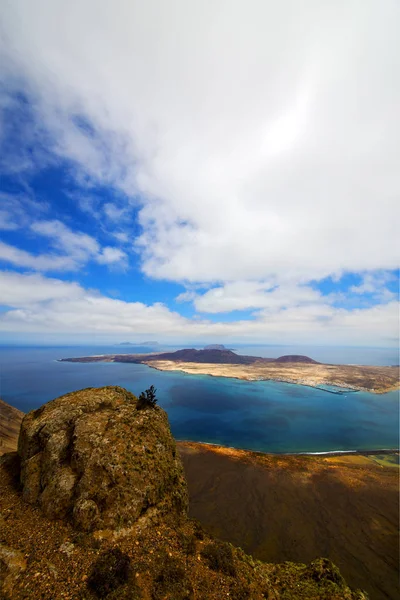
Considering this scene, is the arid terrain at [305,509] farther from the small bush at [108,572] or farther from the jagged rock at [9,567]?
the jagged rock at [9,567]

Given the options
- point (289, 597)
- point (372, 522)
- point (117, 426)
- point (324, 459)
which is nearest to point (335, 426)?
point (324, 459)

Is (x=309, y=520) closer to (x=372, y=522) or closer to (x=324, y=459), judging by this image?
(x=372, y=522)

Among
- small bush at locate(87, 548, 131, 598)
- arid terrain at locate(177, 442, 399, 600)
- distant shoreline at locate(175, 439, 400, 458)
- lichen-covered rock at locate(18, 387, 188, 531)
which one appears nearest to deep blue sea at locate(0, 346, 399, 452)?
distant shoreline at locate(175, 439, 400, 458)

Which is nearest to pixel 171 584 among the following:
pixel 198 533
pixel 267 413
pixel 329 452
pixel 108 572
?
pixel 108 572

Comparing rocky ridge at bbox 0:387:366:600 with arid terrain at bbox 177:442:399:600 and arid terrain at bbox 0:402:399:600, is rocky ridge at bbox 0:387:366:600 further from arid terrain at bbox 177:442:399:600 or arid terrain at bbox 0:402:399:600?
arid terrain at bbox 177:442:399:600

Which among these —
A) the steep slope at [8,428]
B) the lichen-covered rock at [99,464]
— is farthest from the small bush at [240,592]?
the steep slope at [8,428]

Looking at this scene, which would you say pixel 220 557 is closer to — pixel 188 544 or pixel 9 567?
pixel 188 544
